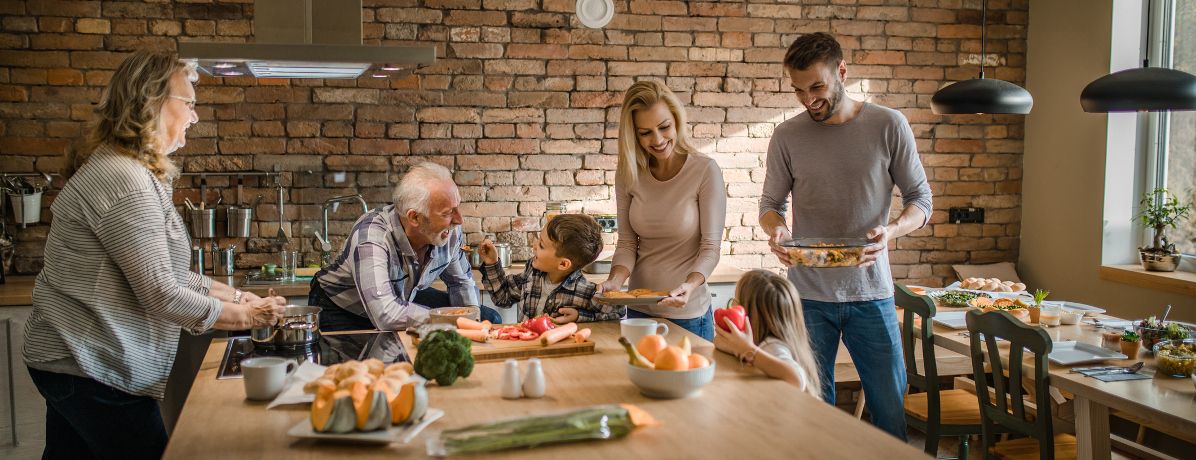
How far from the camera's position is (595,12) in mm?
5113

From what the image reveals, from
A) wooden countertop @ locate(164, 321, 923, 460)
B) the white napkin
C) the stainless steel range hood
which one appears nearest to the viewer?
wooden countertop @ locate(164, 321, 923, 460)

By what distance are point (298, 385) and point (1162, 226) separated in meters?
4.32

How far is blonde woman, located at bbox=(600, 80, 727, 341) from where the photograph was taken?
3166 mm

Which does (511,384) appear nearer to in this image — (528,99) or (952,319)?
(952,319)

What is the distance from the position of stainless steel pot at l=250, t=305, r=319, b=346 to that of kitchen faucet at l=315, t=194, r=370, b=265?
2.42 metres

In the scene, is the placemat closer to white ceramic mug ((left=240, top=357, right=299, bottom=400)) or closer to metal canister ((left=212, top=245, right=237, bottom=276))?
white ceramic mug ((left=240, top=357, right=299, bottom=400))

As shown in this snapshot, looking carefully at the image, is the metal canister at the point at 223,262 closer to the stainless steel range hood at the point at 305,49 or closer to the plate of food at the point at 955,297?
the stainless steel range hood at the point at 305,49

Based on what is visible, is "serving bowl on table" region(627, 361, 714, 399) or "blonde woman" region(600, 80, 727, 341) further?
"blonde woman" region(600, 80, 727, 341)

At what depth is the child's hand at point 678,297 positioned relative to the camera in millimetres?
2840

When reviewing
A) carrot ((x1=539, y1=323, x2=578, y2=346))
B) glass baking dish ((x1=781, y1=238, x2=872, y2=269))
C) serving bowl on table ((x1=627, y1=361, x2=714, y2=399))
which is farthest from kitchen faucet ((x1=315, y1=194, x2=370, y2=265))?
serving bowl on table ((x1=627, y1=361, x2=714, y2=399))

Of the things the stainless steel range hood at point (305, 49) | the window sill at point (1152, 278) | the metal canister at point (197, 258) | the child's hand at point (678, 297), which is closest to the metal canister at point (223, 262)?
the metal canister at point (197, 258)

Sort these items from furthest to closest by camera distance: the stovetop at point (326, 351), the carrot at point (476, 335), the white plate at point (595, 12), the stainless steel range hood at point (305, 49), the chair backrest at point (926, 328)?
the white plate at point (595, 12) < the chair backrest at point (926, 328) < the stainless steel range hood at point (305, 49) < the carrot at point (476, 335) < the stovetop at point (326, 351)

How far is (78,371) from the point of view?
2.31m

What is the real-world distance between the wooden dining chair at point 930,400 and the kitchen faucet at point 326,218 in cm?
273
